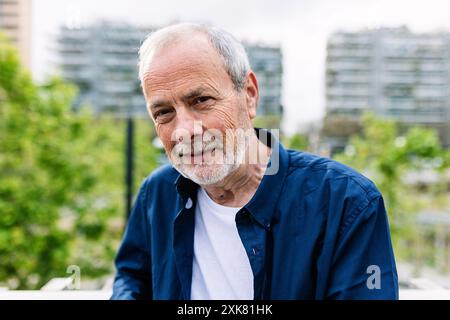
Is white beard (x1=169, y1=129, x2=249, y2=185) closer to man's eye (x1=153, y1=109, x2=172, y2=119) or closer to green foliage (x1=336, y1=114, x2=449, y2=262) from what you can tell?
man's eye (x1=153, y1=109, x2=172, y2=119)

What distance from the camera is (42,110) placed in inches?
142

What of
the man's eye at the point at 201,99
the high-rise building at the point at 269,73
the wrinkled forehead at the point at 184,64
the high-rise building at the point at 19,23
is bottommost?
the man's eye at the point at 201,99

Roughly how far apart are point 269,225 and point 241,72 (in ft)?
1.09

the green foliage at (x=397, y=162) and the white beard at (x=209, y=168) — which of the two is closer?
the white beard at (x=209, y=168)

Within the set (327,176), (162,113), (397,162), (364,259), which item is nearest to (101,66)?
(397,162)

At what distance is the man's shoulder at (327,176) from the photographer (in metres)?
0.84

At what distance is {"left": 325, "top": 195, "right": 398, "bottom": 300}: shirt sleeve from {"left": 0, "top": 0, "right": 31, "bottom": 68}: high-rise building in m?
3.53

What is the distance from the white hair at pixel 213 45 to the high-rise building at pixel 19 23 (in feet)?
10.4

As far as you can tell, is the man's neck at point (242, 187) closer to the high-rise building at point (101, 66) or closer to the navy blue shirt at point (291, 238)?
the navy blue shirt at point (291, 238)

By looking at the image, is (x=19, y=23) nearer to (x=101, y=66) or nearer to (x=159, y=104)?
(x=101, y=66)

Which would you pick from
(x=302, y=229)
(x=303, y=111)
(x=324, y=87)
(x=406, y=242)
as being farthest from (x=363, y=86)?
(x=302, y=229)

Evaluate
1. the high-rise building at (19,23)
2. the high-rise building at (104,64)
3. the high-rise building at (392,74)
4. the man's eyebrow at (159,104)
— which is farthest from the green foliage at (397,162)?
the high-rise building at (19,23)

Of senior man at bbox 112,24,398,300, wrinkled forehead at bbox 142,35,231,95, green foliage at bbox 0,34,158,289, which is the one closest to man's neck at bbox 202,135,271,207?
senior man at bbox 112,24,398,300

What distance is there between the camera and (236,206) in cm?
99
